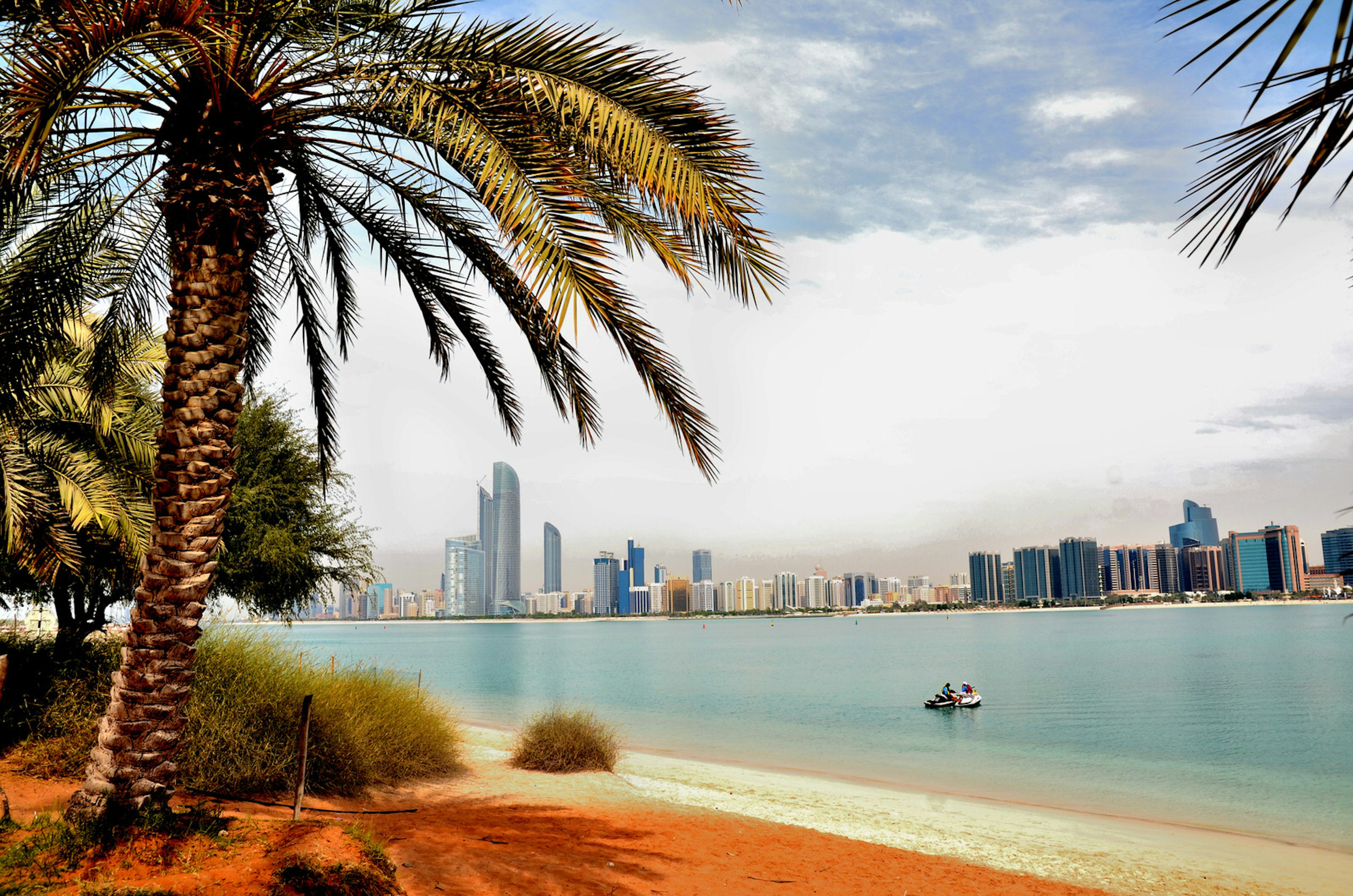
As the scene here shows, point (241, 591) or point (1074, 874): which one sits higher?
point (241, 591)

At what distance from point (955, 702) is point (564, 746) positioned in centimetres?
2228

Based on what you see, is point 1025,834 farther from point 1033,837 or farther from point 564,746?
point 564,746

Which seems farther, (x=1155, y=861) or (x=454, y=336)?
(x=1155, y=861)

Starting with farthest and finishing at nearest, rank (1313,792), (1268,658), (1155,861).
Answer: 1. (1268,658)
2. (1313,792)
3. (1155,861)

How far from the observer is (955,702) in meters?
33.8

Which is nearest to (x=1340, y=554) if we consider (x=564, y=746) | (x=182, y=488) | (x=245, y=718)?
(x=182, y=488)

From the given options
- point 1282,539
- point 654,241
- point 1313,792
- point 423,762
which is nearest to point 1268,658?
point 1313,792

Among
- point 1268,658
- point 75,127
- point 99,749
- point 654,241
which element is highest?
point 75,127

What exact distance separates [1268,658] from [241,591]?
68.4m

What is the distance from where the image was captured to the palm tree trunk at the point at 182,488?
19.0 ft

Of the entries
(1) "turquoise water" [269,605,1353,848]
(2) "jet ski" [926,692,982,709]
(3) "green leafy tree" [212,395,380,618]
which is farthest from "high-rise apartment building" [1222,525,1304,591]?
(3) "green leafy tree" [212,395,380,618]

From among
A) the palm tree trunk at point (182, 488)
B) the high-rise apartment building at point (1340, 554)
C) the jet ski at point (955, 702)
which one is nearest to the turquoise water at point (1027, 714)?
the jet ski at point (955, 702)

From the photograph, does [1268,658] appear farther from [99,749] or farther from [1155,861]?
[99,749]

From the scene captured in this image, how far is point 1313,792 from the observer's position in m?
20.0
